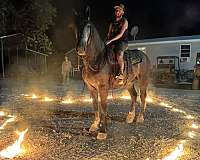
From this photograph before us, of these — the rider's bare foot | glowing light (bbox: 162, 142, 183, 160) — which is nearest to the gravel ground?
glowing light (bbox: 162, 142, 183, 160)

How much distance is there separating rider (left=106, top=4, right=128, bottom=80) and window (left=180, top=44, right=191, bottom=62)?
21.3 m

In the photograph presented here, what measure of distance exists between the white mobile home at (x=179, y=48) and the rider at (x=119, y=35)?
21.0 metres

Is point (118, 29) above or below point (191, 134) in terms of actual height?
above

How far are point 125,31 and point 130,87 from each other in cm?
202

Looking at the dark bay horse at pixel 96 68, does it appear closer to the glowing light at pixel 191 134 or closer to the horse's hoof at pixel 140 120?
the horse's hoof at pixel 140 120

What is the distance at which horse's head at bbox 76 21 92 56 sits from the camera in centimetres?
630

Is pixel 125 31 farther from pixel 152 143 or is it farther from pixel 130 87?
pixel 152 143

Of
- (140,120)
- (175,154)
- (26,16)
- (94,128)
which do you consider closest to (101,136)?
(94,128)

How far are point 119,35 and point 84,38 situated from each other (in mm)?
1149

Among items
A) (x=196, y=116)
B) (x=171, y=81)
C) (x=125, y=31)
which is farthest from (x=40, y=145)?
(x=171, y=81)

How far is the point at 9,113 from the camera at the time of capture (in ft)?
32.0

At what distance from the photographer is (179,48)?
27.9 metres

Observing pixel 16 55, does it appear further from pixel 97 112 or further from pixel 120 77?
pixel 120 77

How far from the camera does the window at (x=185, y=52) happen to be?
27.6 m
